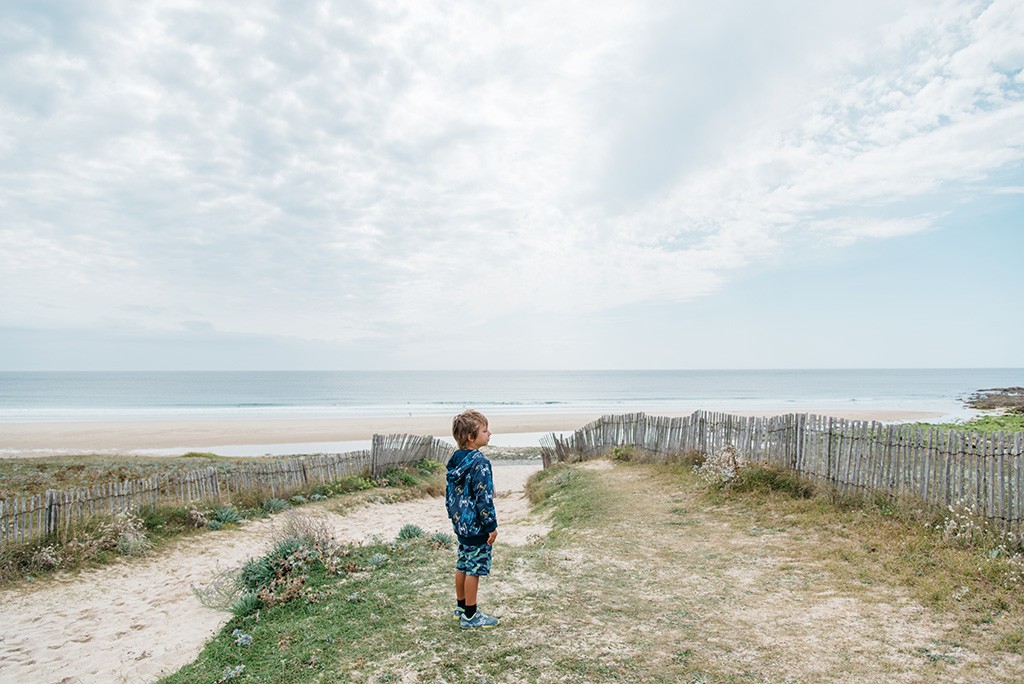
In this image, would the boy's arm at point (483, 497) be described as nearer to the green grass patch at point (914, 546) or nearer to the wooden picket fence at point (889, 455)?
the green grass patch at point (914, 546)

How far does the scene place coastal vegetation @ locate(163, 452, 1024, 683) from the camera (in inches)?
169

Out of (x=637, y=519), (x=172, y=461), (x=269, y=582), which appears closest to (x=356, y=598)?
(x=269, y=582)

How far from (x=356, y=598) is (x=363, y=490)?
918 cm

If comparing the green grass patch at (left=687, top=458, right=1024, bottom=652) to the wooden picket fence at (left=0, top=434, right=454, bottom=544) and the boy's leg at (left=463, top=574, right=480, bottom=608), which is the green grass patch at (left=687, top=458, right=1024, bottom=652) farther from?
the wooden picket fence at (left=0, top=434, right=454, bottom=544)

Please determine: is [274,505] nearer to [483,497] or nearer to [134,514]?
[134,514]

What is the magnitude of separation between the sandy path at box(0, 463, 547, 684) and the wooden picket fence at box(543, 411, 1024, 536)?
4635 mm

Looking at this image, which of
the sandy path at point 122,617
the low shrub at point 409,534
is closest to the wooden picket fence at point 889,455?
the sandy path at point 122,617

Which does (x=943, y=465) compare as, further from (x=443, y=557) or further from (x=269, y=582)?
(x=269, y=582)

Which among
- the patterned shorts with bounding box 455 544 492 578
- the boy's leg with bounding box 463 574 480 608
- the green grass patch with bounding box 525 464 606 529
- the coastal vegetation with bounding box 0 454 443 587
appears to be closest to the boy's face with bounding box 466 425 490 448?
the patterned shorts with bounding box 455 544 492 578

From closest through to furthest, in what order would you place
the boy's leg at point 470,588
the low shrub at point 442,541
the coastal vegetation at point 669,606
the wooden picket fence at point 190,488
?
the coastal vegetation at point 669,606
the boy's leg at point 470,588
the low shrub at point 442,541
the wooden picket fence at point 190,488

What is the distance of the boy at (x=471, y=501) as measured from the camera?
15.5 feet

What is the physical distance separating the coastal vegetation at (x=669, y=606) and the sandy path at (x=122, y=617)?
2.31ft

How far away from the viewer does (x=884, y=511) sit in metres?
8.03

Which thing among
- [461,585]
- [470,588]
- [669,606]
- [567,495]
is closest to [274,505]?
[567,495]
